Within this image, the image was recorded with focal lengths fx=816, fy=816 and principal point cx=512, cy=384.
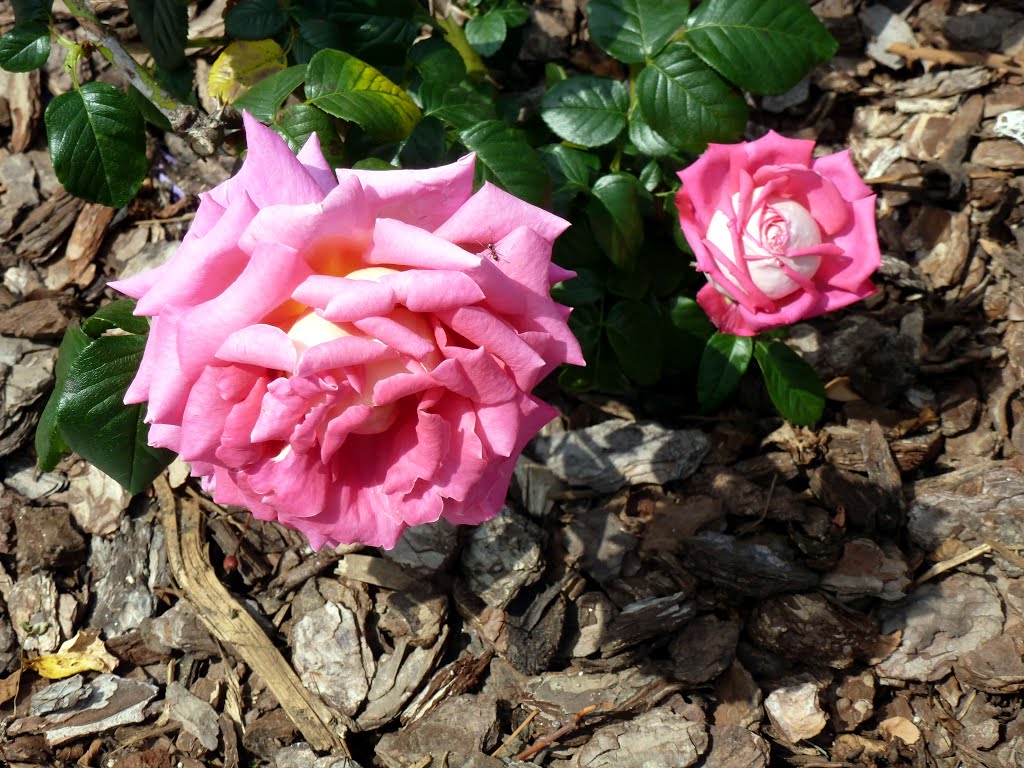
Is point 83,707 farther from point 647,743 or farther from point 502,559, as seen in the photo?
point 647,743

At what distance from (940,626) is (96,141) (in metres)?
2.27

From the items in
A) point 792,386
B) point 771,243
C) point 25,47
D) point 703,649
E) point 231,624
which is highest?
point 25,47

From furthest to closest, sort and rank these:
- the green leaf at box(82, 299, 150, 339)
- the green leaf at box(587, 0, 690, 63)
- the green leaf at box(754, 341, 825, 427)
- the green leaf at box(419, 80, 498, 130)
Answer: the green leaf at box(754, 341, 825, 427) → the green leaf at box(587, 0, 690, 63) → the green leaf at box(419, 80, 498, 130) → the green leaf at box(82, 299, 150, 339)

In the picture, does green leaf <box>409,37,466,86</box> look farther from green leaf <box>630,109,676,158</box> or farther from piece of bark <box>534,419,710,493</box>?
piece of bark <box>534,419,710,493</box>

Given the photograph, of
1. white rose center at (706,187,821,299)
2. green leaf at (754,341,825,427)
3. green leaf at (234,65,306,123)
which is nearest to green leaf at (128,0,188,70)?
green leaf at (234,65,306,123)

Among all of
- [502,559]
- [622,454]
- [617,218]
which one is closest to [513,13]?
[617,218]

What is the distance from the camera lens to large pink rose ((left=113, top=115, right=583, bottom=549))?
1.07 meters

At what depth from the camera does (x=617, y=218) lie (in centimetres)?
191

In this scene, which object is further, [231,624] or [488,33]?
[488,33]

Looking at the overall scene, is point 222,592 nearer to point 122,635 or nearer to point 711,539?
point 122,635

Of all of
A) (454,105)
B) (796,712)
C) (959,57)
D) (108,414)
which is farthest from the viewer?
(959,57)

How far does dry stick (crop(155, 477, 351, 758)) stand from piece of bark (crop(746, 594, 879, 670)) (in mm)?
1100

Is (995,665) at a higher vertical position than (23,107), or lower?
lower

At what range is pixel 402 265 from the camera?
3.85 feet
